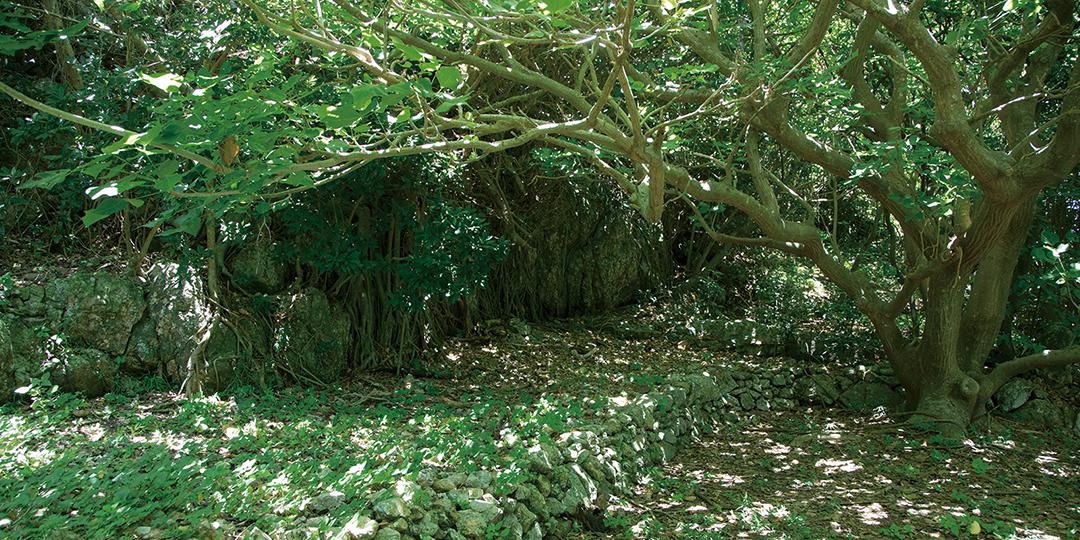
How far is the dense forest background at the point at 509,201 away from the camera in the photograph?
4707mm

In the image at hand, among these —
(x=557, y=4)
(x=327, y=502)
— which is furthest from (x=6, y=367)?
(x=557, y=4)

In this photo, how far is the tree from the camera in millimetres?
3523

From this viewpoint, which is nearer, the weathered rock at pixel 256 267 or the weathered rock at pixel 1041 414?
the weathered rock at pixel 256 267

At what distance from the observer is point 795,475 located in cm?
550

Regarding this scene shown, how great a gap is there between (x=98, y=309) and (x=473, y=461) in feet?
10.7

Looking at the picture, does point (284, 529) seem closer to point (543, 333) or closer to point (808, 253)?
point (808, 253)

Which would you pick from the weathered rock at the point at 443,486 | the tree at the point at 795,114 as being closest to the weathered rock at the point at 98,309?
the tree at the point at 795,114

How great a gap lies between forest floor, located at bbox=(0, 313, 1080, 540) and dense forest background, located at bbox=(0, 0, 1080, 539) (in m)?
0.19

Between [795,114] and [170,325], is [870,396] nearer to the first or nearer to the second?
[795,114]

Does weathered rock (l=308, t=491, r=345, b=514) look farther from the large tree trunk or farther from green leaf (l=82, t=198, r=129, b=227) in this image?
the large tree trunk

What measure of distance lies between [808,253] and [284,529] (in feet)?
15.9

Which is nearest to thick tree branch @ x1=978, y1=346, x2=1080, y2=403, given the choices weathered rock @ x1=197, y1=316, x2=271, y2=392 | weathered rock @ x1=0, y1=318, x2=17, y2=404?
weathered rock @ x1=197, y1=316, x2=271, y2=392

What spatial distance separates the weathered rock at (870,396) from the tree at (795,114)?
0.58 metres

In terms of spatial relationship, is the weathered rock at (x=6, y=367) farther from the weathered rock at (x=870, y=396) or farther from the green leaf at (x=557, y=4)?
the weathered rock at (x=870, y=396)
